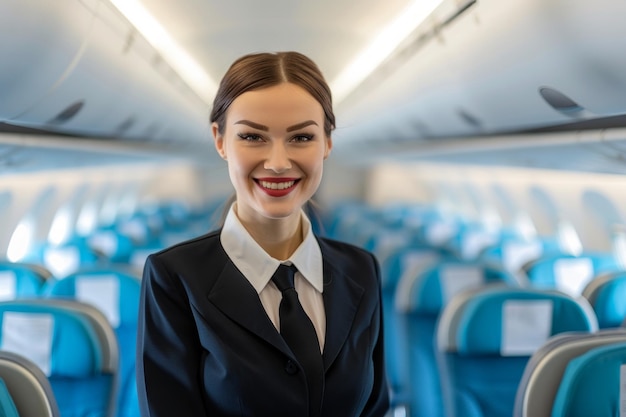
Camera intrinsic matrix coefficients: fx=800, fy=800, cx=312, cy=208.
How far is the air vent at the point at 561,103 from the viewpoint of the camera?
347 centimetres

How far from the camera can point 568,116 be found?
12.3 feet

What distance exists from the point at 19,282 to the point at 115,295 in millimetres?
683

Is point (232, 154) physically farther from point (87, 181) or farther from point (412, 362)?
point (87, 181)

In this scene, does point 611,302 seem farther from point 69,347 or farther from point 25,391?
point 25,391

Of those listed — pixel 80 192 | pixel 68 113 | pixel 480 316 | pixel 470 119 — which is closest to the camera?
pixel 480 316

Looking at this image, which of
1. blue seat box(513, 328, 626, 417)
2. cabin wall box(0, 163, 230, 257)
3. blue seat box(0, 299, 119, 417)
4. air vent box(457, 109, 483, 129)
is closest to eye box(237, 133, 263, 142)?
blue seat box(513, 328, 626, 417)

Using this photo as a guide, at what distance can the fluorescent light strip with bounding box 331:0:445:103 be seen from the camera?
183 inches

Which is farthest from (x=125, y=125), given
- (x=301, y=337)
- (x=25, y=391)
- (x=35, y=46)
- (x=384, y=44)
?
(x=301, y=337)

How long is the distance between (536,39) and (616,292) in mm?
1389

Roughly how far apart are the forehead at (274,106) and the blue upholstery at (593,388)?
924 millimetres

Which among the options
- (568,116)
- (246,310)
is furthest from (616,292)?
(246,310)

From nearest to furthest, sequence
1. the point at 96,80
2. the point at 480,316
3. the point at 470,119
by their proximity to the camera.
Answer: the point at 480,316 < the point at 96,80 < the point at 470,119

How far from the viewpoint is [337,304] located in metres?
1.83

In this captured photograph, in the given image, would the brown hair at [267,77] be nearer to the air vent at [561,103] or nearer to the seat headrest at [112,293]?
the air vent at [561,103]
